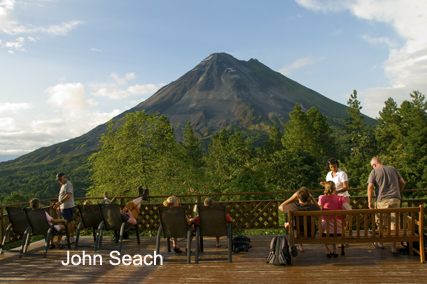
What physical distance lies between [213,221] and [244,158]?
2836cm

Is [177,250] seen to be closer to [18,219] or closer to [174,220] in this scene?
[174,220]

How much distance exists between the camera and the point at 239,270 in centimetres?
412

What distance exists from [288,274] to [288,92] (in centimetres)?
15898

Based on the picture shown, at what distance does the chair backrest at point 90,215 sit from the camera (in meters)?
5.70

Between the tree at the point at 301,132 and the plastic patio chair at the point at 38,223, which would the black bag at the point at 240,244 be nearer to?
the plastic patio chair at the point at 38,223

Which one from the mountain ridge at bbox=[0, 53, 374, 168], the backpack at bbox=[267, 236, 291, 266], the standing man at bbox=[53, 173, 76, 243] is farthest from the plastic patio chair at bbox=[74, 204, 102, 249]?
the mountain ridge at bbox=[0, 53, 374, 168]

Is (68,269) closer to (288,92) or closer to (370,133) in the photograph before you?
(370,133)

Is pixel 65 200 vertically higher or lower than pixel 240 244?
higher

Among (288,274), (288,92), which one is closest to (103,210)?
(288,274)

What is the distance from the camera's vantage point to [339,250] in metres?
4.90

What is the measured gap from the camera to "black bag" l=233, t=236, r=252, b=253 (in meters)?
5.01

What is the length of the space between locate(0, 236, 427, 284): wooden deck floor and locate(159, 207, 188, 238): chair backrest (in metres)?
0.40

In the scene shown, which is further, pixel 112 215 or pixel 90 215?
pixel 90 215

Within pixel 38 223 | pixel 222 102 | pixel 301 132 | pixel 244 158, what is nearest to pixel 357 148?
pixel 301 132
